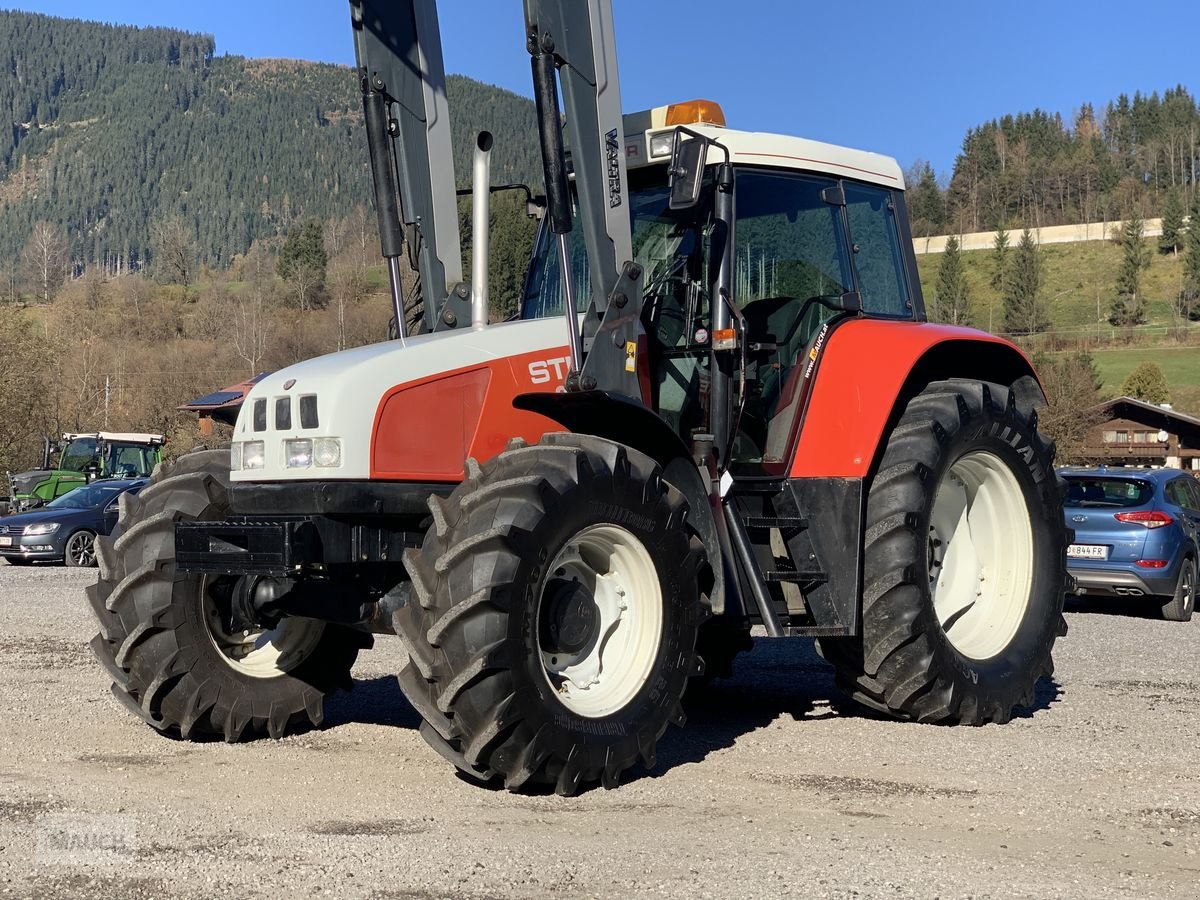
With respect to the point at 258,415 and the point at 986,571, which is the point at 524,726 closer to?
the point at 258,415

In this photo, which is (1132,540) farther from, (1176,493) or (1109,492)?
(1176,493)

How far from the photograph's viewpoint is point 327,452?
5.90 metres

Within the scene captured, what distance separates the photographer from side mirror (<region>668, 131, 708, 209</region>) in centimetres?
652

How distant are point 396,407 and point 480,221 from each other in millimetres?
1225

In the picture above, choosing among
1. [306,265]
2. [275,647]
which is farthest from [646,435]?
[306,265]

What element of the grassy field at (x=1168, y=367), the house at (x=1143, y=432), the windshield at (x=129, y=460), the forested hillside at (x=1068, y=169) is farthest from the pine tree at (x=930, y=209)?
the windshield at (x=129, y=460)

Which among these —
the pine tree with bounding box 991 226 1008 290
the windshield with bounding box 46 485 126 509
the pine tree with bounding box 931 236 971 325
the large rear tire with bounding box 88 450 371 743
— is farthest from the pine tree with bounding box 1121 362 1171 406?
the large rear tire with bounding box 88 450 371 743

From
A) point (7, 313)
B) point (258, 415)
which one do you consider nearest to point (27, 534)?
point (258, 415)

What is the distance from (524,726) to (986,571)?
387 cm

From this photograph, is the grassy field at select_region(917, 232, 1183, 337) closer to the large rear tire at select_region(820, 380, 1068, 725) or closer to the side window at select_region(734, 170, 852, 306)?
the large rear tire at select_region(820, 380, 1068, 725)

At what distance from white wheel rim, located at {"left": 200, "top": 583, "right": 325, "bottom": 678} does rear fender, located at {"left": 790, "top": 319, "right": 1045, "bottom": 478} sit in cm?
266

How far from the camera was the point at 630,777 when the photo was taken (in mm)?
6344

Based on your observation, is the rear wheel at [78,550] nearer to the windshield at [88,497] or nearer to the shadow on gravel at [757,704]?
the windshield at [88,497]

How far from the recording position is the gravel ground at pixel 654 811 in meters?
4.57
